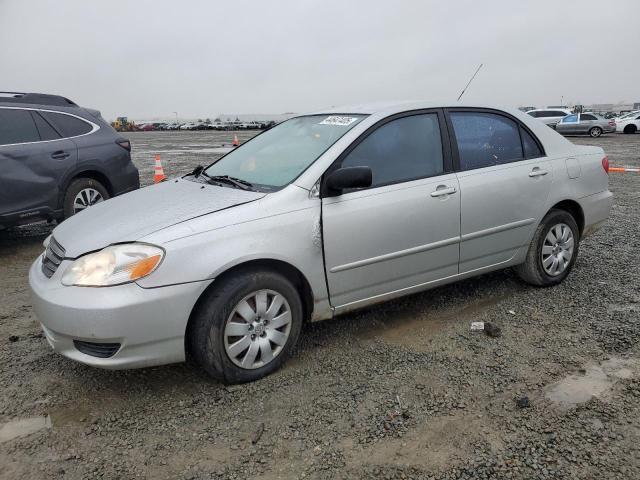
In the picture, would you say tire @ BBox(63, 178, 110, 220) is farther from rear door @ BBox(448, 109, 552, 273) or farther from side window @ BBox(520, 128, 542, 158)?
side window @ BBox(520, 128, 542, 158)

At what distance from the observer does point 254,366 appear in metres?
3.07

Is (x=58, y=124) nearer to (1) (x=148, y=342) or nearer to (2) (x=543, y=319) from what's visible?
(1) (x=148, y=342)

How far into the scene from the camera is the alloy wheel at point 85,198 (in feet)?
20.9

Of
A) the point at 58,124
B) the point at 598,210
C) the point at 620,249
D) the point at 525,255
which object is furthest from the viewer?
the point at 58,124

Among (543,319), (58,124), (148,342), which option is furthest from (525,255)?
(58,124)

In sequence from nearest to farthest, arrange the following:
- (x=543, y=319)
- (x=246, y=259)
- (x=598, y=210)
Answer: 1. (x=246, y=259)
2. (x=543, y=319)
3. (x=598, y=210)

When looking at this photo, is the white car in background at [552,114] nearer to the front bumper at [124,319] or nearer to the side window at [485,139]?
the side window at [485,139]

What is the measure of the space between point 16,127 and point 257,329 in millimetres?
4653

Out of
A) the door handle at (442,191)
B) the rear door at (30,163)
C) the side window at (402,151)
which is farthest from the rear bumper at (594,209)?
the rear door at (30,163)

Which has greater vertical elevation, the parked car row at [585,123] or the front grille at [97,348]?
the front grille at [97,348]

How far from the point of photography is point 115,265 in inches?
109

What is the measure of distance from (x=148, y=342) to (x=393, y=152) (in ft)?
6.53

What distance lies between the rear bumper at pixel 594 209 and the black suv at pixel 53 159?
539cm

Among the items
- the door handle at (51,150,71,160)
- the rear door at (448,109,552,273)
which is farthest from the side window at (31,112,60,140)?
the rear door at (448,109,552,273)
